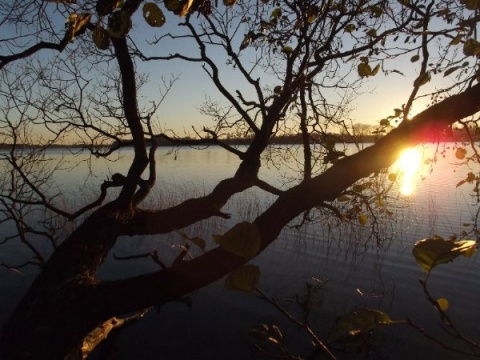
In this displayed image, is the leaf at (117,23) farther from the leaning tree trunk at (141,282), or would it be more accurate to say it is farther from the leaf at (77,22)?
the leaning tree trunk at (141,282)

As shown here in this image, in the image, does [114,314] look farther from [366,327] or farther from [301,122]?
[301,122]

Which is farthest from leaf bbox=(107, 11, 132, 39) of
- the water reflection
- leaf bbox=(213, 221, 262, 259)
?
the water reflection

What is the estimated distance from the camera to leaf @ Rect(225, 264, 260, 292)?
0.71 m

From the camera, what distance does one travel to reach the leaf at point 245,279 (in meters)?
0.71

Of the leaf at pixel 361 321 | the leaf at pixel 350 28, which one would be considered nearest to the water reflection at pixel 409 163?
the leaf at pixel 350 28

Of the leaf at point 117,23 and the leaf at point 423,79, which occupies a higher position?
the leaf at point 423,79

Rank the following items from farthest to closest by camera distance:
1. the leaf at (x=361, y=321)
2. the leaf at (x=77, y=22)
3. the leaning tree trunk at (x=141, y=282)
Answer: the leaning tree trunk at (x=141, y=282)
the leaf at (x=77, y=22)
the leaf at (x=361, y=321)

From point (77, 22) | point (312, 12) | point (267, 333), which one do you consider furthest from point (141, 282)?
point (312, 12)

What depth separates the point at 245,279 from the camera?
71 centimetres

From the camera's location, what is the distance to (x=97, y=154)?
3.62 m

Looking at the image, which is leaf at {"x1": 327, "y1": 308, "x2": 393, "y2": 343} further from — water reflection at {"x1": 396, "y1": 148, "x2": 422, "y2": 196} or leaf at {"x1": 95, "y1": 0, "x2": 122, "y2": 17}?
water reflection at {"x1": 396, "y1": 148, "x2": 422, "y2": 196}

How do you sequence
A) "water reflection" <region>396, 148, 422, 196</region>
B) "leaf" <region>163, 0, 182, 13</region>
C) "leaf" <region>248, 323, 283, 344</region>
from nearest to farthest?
"leaf" <region>248, 323, 283, 344</region>, "leaf" <region>163, 0, 182, 13</region>, "water reflection" <region>396, 148, 422, 196</region>

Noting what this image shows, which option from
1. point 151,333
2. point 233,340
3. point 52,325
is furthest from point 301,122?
point 151,333

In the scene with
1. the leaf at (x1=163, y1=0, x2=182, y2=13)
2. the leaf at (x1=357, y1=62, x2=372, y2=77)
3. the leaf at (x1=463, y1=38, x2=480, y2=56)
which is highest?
the leaf at (x1=463, y1=38, x2=480, y2=56)
